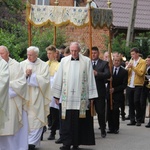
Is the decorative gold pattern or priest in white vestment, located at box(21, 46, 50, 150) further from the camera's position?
the decorative gold pattern

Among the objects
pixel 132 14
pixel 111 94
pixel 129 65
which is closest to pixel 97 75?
pixel 111 94

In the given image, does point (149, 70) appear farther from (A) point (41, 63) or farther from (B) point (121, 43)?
(B) point (121, 43)

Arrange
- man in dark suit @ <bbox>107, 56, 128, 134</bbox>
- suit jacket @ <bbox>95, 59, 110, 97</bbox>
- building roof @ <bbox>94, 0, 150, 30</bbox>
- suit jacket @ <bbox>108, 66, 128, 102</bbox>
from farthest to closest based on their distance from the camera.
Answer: building roof @ <bbox>94, 0, 150, 30</bbox> < suit jacket @ <bbox>108, 66, 128, 102</bbox> < man in dark suit @ <bbox>107, 56, 128, 134</bbox> < suit jacket @ <bbox>95, 59, 110, 97</bbox>

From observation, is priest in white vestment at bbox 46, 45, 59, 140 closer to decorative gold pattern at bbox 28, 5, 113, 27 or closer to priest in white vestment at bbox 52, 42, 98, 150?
decorative gold pattern at bbox 28, 5, 113, 27

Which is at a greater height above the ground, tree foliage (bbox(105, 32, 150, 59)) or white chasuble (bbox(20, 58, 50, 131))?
tree foliage (bbox(105, 32, 150, 59))

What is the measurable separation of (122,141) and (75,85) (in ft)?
7.00

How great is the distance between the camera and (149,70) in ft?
52.0

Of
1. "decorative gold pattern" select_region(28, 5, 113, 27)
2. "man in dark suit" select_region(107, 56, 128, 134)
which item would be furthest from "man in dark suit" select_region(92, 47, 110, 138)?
"man in dark suit" select_region(107, 56, 128, 134)

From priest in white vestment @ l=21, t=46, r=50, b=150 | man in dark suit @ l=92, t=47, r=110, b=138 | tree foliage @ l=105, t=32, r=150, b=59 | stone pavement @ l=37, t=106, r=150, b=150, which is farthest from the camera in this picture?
tree foliage @ l=105, t=32, r=150, b=59

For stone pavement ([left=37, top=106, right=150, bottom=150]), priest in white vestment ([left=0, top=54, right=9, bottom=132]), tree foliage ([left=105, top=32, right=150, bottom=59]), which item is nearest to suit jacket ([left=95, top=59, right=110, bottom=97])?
stone pavement ([left=37, top=106, right=150, bottom=150])

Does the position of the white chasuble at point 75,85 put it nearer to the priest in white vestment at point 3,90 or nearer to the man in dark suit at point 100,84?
the man in dark suit at point 100,84

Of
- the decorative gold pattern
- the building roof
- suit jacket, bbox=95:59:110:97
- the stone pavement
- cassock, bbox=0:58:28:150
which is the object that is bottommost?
the stone pavement

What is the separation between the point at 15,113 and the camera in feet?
34.3

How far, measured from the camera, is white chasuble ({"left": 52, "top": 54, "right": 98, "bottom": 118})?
11188 mm
